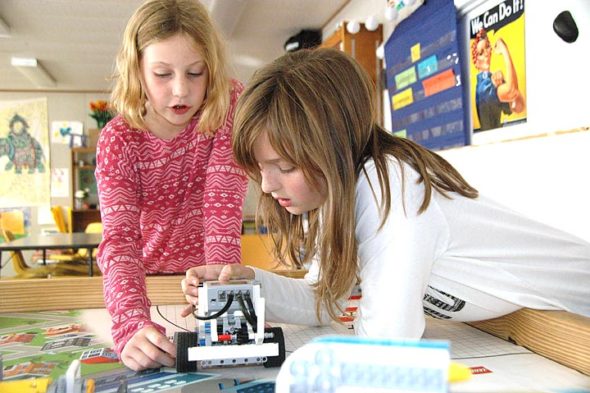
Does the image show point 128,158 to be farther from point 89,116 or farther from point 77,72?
point 89,116

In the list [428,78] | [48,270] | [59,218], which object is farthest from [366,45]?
[59,218]

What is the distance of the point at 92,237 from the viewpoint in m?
3.41

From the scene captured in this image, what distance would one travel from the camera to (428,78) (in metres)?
2.40

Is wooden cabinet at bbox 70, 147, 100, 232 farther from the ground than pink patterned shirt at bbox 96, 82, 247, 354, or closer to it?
farther from the ground

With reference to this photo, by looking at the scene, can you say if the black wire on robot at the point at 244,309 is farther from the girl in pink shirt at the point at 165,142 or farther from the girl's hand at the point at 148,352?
the girl in pink shirt at the point at 165,142

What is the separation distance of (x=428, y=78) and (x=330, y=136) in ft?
6.06

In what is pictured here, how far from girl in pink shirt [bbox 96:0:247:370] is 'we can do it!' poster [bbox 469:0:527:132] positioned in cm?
109

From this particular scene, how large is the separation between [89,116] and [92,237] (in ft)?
12.1

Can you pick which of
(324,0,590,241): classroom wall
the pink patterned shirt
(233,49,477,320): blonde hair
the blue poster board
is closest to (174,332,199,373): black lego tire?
the pink patterned shirt

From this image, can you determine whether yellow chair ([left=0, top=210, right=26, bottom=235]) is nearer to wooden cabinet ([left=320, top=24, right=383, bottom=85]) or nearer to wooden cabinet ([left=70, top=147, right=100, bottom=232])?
wooden cabinet ([left=70, top=147, right=100, bottom=232])

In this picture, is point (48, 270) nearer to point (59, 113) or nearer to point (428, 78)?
point (428, 78)

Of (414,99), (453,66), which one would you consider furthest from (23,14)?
(453,66)

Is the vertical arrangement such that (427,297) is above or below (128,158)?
below

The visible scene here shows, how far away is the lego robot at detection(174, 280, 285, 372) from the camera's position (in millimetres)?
608
